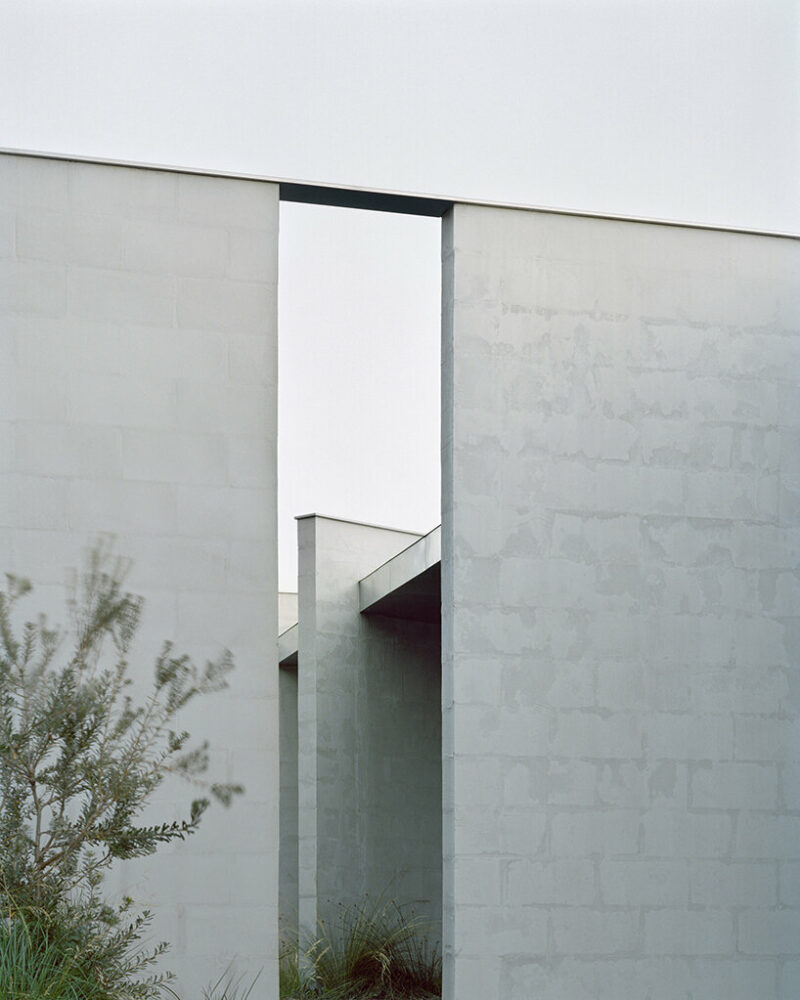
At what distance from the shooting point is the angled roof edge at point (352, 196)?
7.55 meters

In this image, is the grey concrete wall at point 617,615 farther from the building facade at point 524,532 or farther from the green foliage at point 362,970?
the green foliage at point 362,970

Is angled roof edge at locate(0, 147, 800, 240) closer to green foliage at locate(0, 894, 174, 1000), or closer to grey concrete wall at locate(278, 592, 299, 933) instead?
green foliage at locate(0, 894, 174, 1000)

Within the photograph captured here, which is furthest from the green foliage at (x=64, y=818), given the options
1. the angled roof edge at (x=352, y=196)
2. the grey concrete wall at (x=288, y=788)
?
the grey concrete wall at (x=288, y=788)

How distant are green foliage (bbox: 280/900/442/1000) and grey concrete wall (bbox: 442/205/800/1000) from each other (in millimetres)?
2137

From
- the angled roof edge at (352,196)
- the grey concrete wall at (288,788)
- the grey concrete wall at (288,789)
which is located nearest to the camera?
the angled roof edge at (352,196)

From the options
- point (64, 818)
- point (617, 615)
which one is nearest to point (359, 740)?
point (617, 615)

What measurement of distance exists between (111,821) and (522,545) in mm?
2691

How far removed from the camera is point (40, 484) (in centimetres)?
725

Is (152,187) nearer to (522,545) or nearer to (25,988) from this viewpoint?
(522,545)

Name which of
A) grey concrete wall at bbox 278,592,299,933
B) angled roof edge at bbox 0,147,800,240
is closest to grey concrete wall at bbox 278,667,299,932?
grey concrete wall at bbox 278,592,299,933

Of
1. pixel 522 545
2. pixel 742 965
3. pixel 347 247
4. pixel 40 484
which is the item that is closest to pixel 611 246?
pixel 522 545

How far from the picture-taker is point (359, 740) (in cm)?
1179

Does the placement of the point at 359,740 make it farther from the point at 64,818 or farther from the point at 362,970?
the point at 64,818

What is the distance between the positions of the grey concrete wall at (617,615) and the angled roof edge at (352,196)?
7cm
